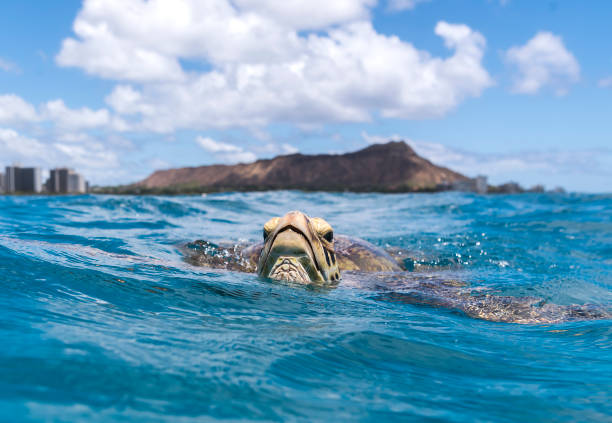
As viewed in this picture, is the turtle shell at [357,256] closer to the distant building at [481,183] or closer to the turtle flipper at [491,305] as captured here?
the turtle flipper at [491,305]

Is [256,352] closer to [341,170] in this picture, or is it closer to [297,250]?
[297,250]

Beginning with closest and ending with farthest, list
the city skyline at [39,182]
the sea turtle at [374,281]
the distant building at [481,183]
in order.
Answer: the sea turtle at [374,281]
the city skyline at [39,182]
the distant building at [481,183]

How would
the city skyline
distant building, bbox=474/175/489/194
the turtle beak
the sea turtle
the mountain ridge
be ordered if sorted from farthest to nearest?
the mountain ridge
distant building, bbox=474/175/489/194
the city skyline
the turtle beak
the sea turtle

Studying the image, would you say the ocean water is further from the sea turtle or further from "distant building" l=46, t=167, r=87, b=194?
"distant building" l=46, t=167, r=87, b=194

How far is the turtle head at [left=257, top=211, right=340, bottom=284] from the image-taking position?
15.4 feet

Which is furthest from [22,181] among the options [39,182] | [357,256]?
[357,256]

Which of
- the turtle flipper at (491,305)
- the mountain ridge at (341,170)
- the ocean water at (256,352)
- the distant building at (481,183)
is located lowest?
the turtle flipper at (491,305)

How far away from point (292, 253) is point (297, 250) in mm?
77

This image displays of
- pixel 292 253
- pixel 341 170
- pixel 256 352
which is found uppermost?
pixel 341 170

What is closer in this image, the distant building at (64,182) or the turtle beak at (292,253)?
the turtle beak at (292,253)

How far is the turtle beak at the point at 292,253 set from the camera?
4.68 meters

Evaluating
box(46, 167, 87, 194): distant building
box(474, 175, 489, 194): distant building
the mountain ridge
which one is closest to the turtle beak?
box(46, 167, 87, 194): distant building

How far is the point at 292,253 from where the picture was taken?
4.82m

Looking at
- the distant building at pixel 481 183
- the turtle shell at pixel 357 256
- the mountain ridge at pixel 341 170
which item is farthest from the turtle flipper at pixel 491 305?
the mountain ridge at pixel 341 170
